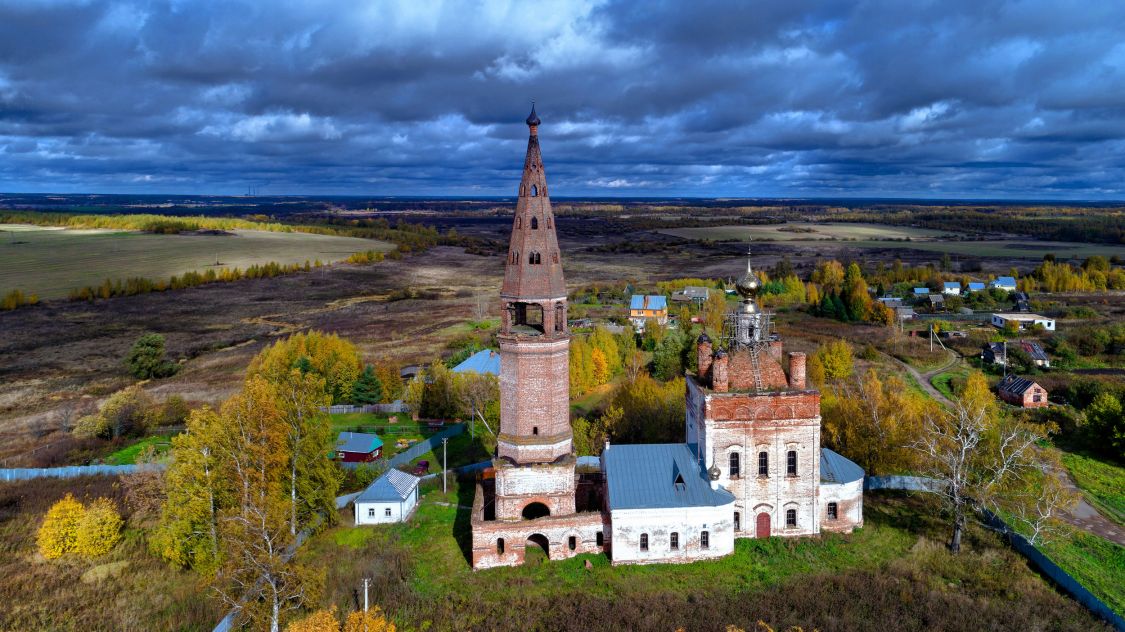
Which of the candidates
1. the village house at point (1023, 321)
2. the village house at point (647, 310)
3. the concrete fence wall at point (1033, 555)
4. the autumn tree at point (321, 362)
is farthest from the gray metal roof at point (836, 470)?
the village house at point (1023, 321)

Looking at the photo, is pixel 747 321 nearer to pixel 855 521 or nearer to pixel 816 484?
pixel 816 484

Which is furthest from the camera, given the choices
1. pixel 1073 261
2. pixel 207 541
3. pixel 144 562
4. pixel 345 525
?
pixel 1073 261

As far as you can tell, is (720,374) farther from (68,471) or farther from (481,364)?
(68,471)

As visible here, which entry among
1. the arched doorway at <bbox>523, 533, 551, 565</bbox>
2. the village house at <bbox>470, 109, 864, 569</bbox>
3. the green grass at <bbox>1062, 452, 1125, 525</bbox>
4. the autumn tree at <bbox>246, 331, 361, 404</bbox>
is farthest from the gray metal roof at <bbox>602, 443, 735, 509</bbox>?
the autumn tree at <bbox>246, 331, 361, 404</bbox>

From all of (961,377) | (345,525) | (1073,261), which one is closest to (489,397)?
(345,525)

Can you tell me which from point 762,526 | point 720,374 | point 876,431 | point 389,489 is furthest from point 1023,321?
point 389,489

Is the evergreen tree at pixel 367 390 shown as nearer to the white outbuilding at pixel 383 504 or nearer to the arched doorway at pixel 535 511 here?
the white outbuilding at pixel 383 504
